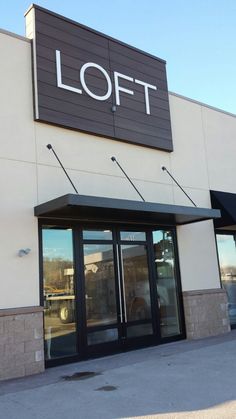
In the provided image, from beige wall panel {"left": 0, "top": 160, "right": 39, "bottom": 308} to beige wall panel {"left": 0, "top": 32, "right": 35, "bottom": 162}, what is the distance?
1.01 feet

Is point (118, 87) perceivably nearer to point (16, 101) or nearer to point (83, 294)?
point (16, 101)

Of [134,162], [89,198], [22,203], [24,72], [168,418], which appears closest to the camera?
[168,418]

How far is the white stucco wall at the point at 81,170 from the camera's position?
7.70 meters

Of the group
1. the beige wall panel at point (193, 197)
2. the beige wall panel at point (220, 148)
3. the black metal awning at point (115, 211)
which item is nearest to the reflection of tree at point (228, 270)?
the beige wall panel at point (193, 197)

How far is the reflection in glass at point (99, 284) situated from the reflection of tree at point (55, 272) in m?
0.49

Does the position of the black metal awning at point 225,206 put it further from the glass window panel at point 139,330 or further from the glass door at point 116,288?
the glass window panel at point 139,330

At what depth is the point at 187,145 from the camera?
37.4 feet

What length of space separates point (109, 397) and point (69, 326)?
2682mm

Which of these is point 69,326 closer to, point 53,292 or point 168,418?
point 53,292

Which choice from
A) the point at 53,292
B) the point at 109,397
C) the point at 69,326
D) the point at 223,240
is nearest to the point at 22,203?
the point at 53,292

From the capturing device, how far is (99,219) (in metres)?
8.98

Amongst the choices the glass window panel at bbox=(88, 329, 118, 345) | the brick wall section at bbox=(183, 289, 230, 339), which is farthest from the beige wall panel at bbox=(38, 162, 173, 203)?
the glass window panel at bbox=(88, 329, 118, 345)

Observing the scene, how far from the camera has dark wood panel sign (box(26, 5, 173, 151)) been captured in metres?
8.70

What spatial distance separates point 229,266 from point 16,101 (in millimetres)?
7491
